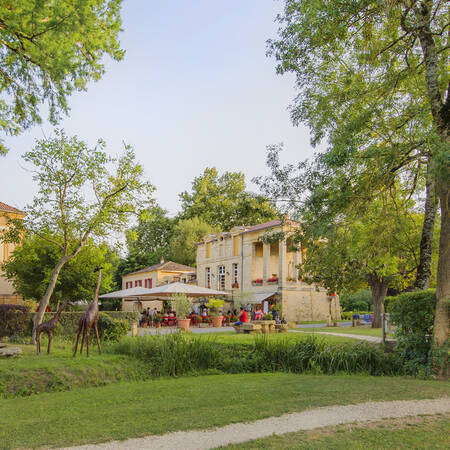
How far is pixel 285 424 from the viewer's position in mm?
5328

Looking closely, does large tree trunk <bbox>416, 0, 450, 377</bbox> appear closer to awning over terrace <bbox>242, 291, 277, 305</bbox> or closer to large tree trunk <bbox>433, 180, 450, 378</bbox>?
large tree trunk <bbox>433, 180, 450, 378</bbox>

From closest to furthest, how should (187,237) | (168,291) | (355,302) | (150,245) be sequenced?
1. (168,291)
2. (355,302)
3. (187,237)
4. (150,245)

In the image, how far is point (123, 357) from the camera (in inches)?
416

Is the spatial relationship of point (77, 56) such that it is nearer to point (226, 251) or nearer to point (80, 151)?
point (80, 151)

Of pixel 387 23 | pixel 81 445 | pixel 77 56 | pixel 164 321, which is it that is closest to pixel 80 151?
pixel 77 56

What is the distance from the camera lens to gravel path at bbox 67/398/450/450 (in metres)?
4.66

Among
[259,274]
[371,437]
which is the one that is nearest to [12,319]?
[371,437]

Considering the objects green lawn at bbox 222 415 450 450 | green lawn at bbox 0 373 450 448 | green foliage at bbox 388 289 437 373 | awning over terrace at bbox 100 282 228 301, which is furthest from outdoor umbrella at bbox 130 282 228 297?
green lawn at bbox 222 415 450 450

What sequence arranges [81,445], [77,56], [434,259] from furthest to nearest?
[434,259], [77,56], [81,445]

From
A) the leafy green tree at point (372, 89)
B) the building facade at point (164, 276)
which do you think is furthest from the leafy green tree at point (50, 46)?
the building facade at point (164, 276)

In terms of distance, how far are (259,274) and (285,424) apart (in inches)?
A: 1298

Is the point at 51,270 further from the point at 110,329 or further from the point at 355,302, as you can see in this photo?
the point at 355,302

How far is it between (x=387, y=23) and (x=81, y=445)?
9.68 m

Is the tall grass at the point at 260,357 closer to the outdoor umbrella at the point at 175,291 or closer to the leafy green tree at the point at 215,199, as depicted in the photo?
the outdoor umbrella at the point at 175,291
